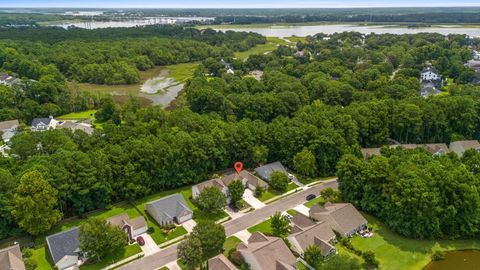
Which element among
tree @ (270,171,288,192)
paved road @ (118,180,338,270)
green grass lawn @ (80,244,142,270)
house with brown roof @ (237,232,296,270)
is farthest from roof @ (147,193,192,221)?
tree @ (270,171,288,192)

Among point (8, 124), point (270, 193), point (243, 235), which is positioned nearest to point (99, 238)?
point (243, 235)

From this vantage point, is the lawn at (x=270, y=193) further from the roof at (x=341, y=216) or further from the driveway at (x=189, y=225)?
the driveway at (x=189, y=225)

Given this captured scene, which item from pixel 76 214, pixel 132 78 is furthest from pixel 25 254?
pixel 132 78

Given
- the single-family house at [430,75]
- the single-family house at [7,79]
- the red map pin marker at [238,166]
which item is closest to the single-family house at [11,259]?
the red map pin marker at [238,166]

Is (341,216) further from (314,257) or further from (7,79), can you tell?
(7,79)

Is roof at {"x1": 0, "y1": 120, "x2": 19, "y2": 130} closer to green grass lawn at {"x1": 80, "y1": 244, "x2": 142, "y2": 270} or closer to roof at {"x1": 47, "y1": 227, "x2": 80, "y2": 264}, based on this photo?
roof at {"x1": 47, "y1": 227, "x2": 80, "y2": 264}
